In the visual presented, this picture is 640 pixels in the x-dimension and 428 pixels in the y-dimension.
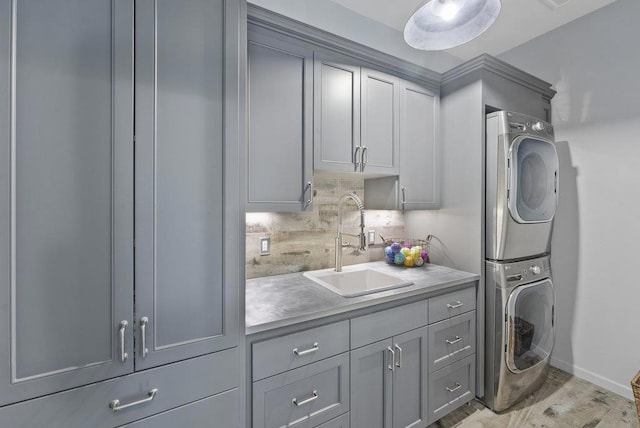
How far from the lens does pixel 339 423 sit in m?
1.41

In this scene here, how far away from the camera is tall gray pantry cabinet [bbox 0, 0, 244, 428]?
2.71 ft

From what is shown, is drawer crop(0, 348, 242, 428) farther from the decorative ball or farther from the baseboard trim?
the baseboard trim

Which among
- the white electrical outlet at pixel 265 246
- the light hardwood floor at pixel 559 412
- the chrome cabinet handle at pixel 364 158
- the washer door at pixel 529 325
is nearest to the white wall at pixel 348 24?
the chrome cabinet handle at pixel 364 158

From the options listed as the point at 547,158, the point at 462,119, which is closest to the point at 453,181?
the point at 462,119

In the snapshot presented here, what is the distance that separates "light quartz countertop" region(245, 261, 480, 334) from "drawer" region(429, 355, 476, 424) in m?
0.54

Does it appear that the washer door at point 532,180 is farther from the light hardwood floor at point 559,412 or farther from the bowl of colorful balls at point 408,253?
the light hardwood floor at point 559,412

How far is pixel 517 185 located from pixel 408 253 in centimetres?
86

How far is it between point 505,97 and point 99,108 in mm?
2419

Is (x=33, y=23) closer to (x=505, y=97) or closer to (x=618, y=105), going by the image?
(x=505, y=97)

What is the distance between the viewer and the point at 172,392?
1.03 meters

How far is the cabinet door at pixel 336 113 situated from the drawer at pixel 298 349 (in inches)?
35.7

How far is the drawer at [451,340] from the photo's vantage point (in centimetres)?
176

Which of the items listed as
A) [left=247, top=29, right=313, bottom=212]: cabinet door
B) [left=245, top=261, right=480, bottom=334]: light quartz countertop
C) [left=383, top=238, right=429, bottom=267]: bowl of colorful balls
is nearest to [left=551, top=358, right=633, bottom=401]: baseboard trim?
[left=245, top=261, right=480, bottom=334]: light quartz countertop

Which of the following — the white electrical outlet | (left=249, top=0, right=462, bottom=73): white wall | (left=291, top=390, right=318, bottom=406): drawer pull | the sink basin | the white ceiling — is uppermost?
the white ceiling
